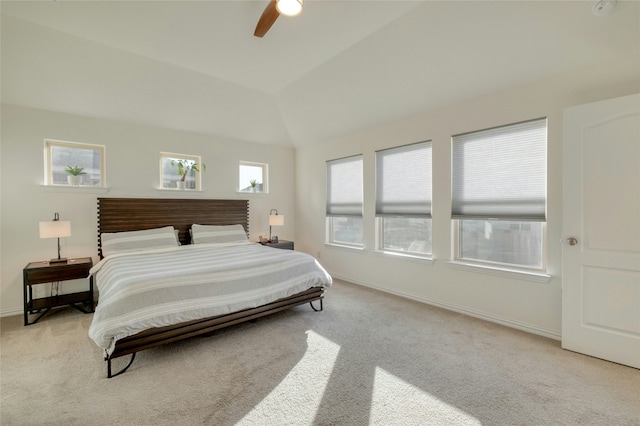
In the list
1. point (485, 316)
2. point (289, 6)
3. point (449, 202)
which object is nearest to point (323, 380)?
point (485, 316)

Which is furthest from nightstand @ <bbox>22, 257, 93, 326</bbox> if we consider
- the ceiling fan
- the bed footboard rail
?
the ceiling fan

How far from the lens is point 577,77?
2.55m

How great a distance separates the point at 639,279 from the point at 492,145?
1.71 m

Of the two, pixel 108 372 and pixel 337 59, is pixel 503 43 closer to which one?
pixel 337 59

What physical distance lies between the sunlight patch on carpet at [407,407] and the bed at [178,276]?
1.43 m

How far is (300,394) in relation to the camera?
1889 mm

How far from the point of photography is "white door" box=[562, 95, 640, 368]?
2188 millimetres

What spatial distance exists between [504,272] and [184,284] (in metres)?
3.26

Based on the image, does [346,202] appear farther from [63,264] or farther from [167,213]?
[63,264]

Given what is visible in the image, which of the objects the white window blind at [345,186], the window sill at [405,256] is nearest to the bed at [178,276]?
the window sill at [405,256]

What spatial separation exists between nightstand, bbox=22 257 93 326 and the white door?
5.21 m

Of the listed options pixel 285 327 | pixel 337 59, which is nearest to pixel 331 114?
pixel 337 59

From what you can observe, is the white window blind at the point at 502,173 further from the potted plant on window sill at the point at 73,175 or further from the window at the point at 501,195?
the potted plant on window sill at the point at 73,175

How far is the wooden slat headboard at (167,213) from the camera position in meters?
3.91
